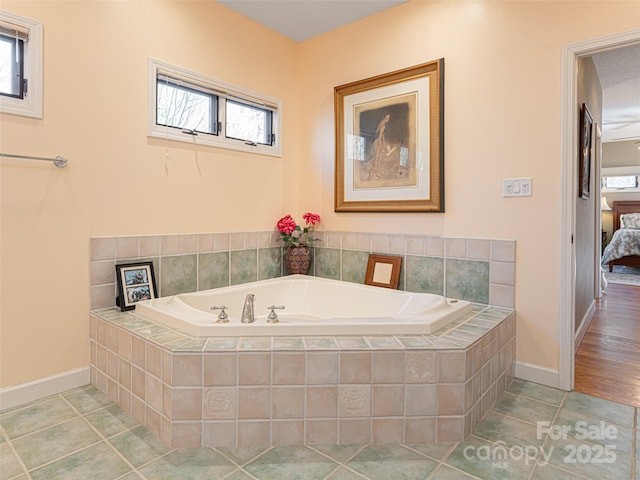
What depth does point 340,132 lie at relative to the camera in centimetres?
317

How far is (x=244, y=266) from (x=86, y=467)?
1686 millimetres

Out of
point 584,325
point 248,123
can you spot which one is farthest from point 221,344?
point 584,325

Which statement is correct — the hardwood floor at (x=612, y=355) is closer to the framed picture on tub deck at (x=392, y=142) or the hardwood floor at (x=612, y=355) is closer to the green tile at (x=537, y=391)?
the green tile at (x=537, y=391)

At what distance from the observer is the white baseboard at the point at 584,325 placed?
2.92m

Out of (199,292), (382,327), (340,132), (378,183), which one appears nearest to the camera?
(382,327)

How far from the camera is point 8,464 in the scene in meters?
1.51

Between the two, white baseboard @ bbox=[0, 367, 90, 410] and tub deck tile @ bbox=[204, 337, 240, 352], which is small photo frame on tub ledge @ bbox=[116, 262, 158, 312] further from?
tub deck tile @ bbox=[204, 337, 240, 352]

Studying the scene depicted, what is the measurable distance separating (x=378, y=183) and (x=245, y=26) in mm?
1586

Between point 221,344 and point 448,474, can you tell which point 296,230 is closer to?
point 221,344

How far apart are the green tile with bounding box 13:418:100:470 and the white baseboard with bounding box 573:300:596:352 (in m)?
3.13

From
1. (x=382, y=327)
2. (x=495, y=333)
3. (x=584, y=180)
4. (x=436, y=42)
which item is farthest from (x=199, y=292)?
(x=584, y=180)

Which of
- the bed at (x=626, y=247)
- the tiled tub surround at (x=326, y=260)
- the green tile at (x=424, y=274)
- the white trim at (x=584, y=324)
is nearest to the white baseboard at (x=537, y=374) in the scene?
the tiled tub surround at (x=326, y=260)

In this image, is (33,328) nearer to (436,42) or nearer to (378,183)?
(378,183)

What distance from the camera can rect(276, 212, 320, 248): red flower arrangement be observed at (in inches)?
127
